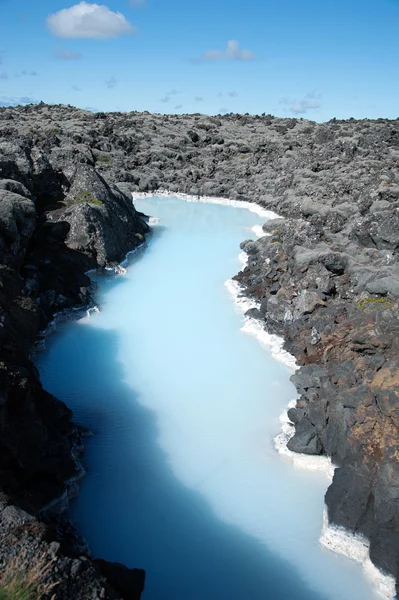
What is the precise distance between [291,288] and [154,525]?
45.1 ft

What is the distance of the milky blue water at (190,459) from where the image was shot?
10336 millimetres

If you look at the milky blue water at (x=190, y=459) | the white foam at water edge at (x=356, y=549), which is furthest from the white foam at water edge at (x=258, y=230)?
the white foam at water edge at (x=356, y=549)

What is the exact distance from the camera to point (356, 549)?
1072 centimetres

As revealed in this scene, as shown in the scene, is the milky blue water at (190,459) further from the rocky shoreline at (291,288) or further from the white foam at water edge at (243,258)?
the white foam at water edge at (243,258)

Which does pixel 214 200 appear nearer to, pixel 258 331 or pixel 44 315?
pixel 258 331

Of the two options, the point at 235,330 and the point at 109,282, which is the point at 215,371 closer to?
the point at 235,330

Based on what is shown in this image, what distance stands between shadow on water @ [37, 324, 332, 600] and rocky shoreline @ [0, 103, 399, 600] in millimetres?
1021

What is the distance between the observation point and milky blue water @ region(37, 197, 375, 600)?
1034 cm

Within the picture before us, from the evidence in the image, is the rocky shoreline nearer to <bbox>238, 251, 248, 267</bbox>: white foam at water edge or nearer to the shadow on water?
<bbox>238, 251, 248, 267</bbox>: white foam at water edge

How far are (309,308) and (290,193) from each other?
2557 centimetres

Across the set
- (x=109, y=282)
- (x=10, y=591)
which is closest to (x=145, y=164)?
(x=109, y=282)

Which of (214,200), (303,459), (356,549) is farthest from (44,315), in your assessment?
(214,200)

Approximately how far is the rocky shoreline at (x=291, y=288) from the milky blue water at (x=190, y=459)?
0.94 meters

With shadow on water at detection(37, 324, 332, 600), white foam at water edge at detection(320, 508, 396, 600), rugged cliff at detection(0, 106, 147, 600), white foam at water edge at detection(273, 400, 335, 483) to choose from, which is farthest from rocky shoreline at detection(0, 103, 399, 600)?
shadow on water at detection(37, 324, 332, 600)
